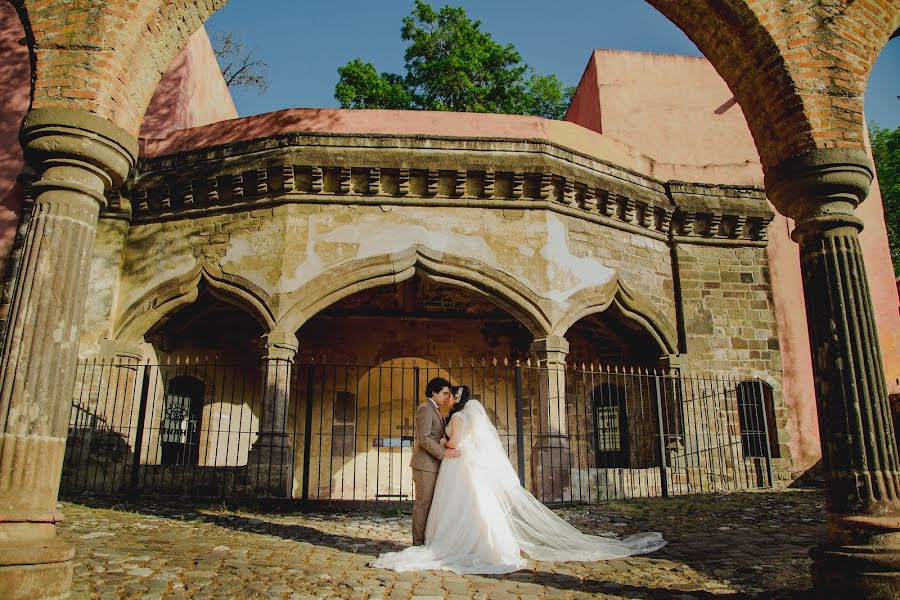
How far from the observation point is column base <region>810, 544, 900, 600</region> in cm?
336

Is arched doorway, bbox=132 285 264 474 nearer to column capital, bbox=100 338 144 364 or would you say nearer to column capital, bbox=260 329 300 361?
column capital, bbox=100 338 144 364

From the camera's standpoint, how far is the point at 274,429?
8570 millimetres

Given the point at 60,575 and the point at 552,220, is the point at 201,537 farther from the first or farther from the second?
the point at 552,220

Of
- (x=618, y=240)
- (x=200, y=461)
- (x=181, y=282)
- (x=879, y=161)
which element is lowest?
(x=200, y=461)

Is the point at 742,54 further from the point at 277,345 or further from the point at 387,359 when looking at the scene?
the point at 387,359

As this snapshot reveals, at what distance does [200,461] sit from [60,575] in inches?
344

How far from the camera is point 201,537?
19.3 ft

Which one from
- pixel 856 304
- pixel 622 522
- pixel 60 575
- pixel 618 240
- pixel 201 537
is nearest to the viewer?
pixel 60 575

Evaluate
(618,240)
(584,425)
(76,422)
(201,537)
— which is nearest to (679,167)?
(618,240)

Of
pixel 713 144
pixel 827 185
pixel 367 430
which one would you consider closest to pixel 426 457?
pixel 827 185

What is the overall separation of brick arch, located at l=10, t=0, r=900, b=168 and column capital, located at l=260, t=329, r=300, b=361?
196 inches

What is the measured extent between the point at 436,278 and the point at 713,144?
7.68 meters

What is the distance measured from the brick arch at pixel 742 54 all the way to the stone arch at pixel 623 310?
5.22m

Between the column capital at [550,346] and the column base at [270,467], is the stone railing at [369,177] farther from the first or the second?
the column base at [270,467]
